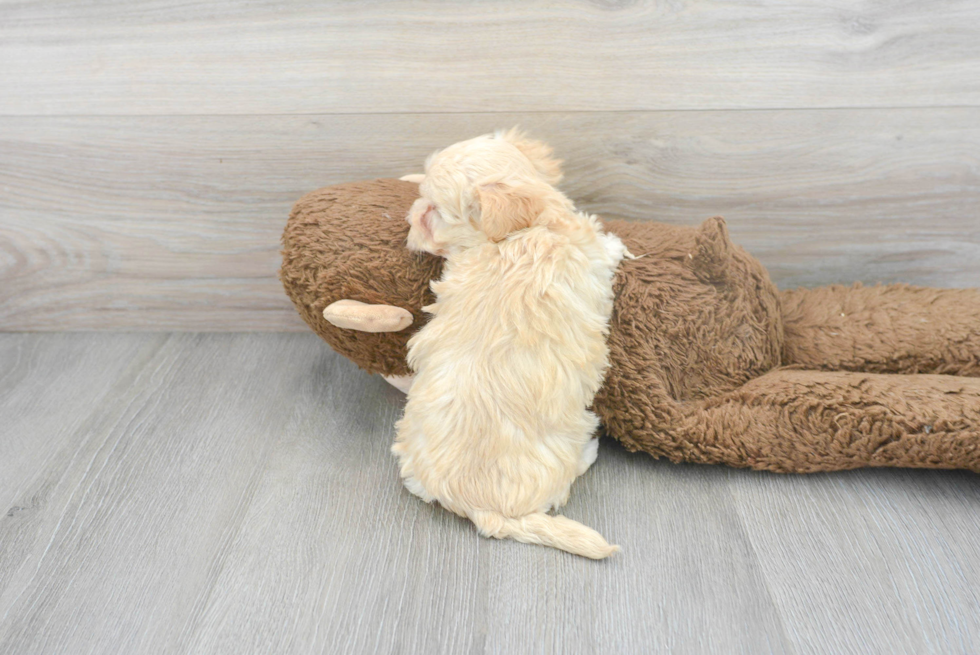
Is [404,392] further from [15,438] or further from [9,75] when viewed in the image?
[9,75]

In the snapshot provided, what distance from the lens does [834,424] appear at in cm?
85

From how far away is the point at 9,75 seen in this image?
42.9 inches

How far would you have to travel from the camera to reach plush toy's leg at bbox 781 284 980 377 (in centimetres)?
94

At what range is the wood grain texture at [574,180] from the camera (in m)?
1.07

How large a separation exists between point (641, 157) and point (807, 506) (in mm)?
560

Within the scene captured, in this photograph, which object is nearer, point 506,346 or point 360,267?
point 506,346

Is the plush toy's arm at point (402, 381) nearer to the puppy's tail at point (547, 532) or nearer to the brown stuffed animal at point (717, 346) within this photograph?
the brown stuffed animal at point (717, 346)

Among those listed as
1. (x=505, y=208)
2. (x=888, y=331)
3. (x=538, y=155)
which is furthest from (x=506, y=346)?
(x=888, y=331)

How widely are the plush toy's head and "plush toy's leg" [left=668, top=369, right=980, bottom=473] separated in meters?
0.38

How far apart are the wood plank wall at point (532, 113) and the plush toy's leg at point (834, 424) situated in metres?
0.35

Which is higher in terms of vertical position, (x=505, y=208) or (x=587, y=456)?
(x=505, y=208)

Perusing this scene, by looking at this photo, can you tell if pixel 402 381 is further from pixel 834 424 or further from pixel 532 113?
pixel 834 424

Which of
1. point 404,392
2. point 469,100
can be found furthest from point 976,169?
point 404,392

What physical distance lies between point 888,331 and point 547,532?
1.85ft
